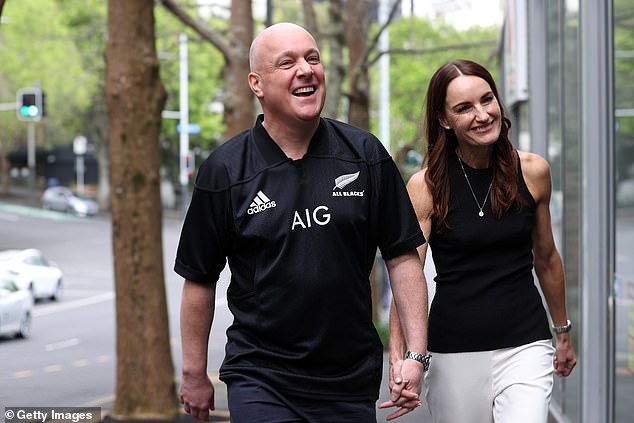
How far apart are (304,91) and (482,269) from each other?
1.03 m

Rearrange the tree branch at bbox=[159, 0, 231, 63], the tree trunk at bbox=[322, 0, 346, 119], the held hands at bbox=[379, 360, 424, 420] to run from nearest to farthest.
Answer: the held hands at bbox=[379, 360, 424, 420]
the tree branch at bbox=[159, 0, 231, 63]
the tree trunk at bbox=[322, 0, 346, 119]

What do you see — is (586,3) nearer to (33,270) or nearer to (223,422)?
(223,422)

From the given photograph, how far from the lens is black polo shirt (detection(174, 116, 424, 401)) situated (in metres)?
3.88

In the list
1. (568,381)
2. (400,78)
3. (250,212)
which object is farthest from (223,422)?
(400,78)

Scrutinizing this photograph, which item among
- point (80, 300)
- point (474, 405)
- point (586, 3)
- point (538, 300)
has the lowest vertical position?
point (80, 300)

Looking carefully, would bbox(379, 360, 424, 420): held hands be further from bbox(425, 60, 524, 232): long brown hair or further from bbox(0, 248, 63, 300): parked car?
bbox(0, 248, 63, 300): parked car

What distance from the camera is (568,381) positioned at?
858 cm

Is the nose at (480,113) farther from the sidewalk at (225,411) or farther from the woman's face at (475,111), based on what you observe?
the sidewalk at (225,411)

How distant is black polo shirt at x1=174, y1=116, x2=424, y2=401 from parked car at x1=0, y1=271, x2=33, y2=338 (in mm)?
20561

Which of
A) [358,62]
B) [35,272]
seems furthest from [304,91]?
[35,272]

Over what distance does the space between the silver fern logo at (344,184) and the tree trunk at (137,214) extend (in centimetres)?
739

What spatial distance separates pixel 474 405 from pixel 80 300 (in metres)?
30.1

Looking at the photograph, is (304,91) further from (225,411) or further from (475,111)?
(225,411)

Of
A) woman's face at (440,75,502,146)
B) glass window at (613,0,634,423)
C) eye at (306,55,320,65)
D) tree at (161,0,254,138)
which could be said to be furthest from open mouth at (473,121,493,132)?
tree at (161,0,254,138)
